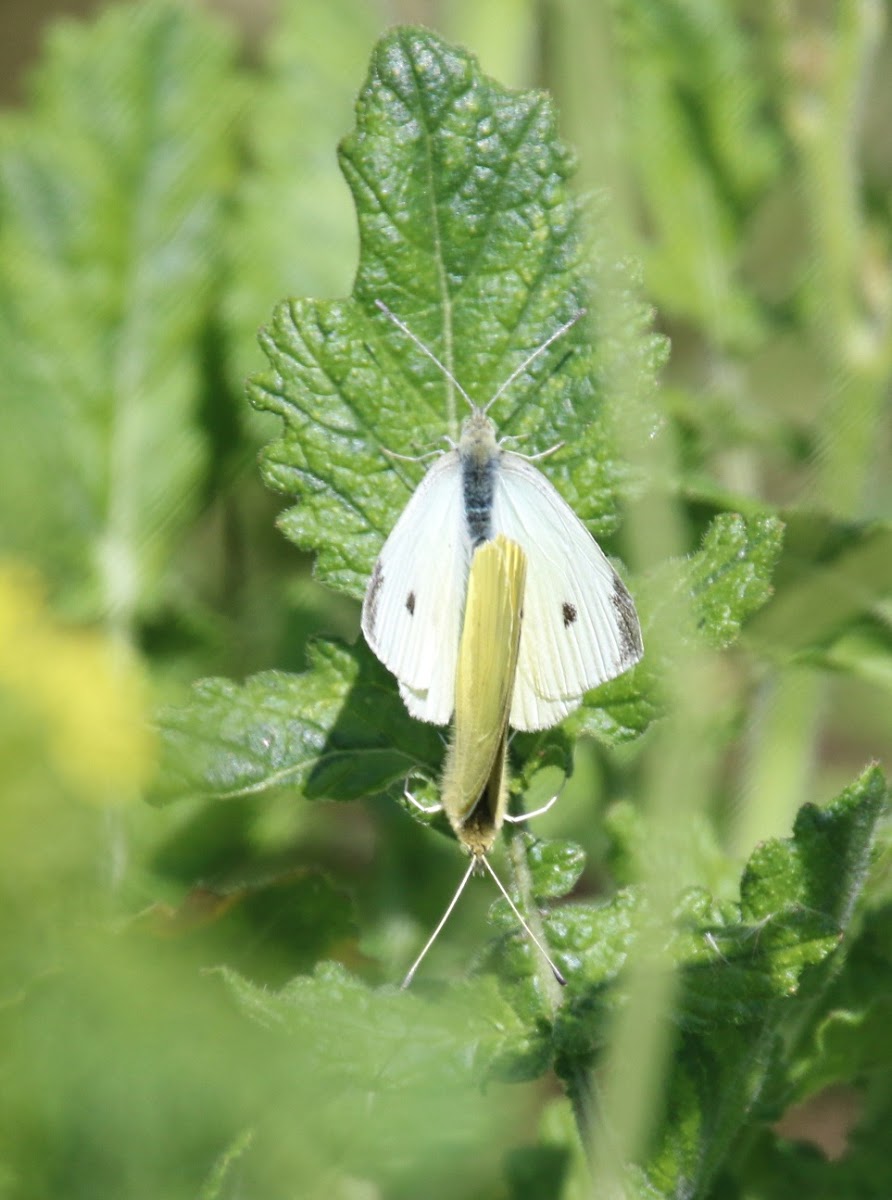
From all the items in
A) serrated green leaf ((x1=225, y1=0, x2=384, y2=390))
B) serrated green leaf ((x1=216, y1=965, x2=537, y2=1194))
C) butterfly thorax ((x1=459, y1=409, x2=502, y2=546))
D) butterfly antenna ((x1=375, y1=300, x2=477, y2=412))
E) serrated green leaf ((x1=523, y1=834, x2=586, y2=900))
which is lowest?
serrated green leaf ((x1=216, y1=965, x2=537, y2=1194))

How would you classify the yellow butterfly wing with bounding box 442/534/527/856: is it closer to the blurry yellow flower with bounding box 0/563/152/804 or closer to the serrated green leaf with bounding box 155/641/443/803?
the serrated green leaf with bounding box 155/641/443/803

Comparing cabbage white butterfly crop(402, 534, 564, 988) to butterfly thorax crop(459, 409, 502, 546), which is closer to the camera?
cabbage white butterfly crop(402, 534, 564, 988)

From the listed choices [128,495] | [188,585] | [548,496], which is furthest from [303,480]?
[188,585]

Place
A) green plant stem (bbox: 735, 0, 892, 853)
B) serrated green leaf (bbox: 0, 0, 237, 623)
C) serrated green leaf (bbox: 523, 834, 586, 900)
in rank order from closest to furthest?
serrated green leaf (bbox: 523, 834, 586, 900)
green plant stem (bbox: 735, 0, 892, 853)
serrated green leaf (bbox: 0, 0, 237, 623)

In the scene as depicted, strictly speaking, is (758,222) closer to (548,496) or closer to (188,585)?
(188,585)

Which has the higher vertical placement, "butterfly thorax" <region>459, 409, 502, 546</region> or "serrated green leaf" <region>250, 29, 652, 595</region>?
"serrated green leaf" <region>250, 29, 652, 595</region>

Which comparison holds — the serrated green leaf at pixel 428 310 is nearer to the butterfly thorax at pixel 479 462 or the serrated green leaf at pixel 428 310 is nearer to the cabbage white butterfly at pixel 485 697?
the butterfly thorax at pixel 479 462

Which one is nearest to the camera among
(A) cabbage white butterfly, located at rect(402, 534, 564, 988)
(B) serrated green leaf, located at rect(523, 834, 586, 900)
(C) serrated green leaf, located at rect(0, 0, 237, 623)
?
(A) cabbage white butterfly, located at rect(402, 534, 564, 988)

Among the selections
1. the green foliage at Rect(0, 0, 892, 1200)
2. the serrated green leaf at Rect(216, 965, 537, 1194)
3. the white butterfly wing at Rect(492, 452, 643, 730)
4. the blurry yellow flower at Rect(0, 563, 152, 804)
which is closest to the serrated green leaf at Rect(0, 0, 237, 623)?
the green foliage at Rect(0, 0, 892, 1200)
